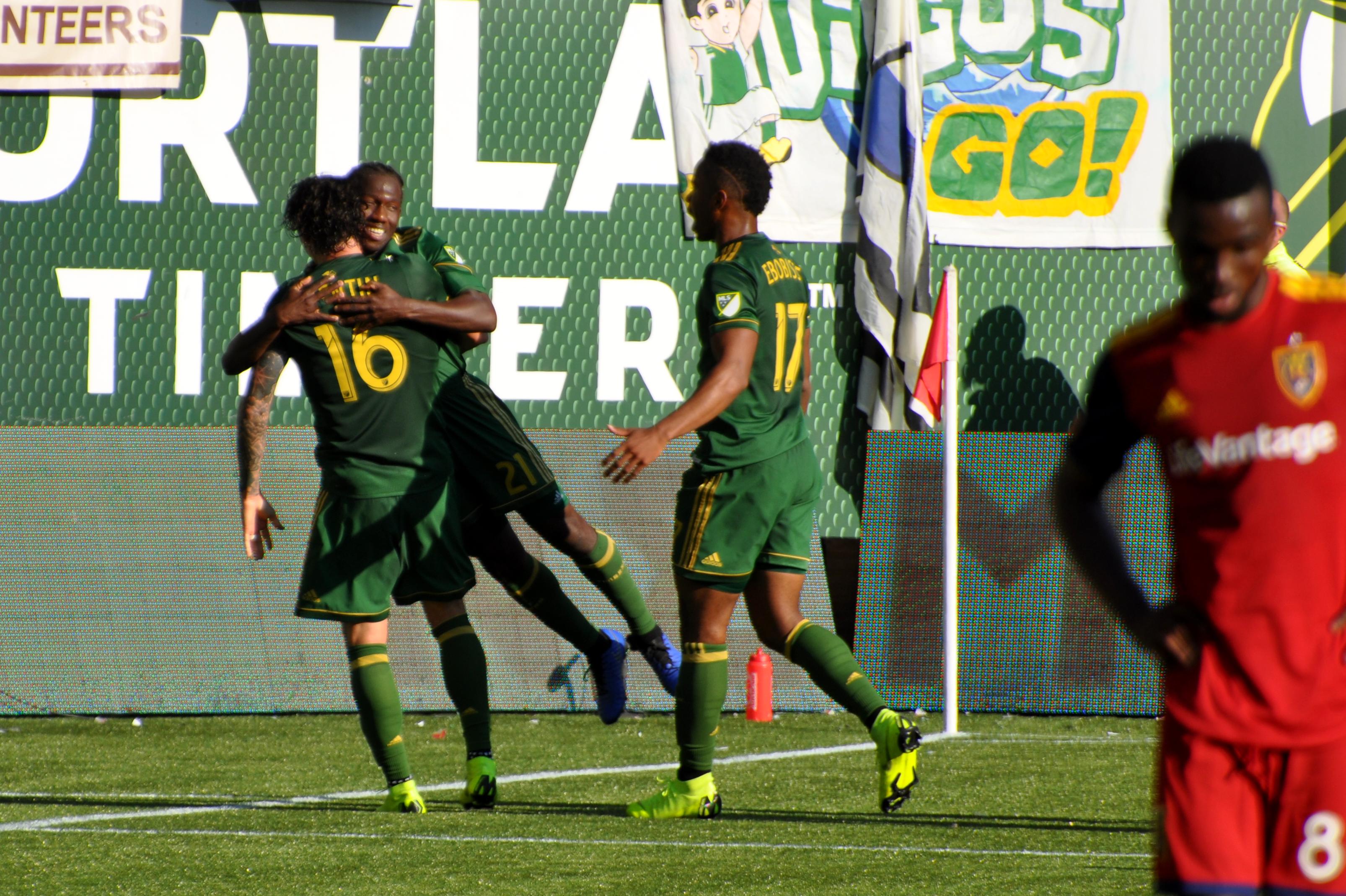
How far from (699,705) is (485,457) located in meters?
1.62

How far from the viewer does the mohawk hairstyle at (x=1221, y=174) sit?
2203 mm

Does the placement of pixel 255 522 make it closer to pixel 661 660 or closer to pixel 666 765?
pixel 661 660

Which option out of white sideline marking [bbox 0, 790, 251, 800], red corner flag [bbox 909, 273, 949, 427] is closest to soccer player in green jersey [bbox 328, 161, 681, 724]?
white sideline marking [bbox 0, 790, 251, 800]

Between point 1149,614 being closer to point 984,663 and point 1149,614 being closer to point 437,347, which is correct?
point 437,347

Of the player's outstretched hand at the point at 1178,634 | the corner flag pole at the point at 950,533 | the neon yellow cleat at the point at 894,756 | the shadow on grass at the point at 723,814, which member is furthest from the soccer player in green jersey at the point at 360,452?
the player's outstretched hand at the point at 1178,634

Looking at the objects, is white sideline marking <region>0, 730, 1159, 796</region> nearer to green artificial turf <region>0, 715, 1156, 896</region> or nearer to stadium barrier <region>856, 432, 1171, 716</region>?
green artificial turf <region>0, 715, 1156, 896</region>

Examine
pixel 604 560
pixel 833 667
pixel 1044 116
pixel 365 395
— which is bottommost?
pixel 833 667

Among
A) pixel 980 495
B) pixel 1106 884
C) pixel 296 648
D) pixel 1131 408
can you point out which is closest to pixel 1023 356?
pixel 980 495

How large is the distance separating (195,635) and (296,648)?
564mm

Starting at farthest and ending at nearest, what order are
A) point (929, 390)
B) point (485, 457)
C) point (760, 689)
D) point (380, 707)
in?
point (929, 390) < point (760, 689) < point (485, 457) < point (380, 707)

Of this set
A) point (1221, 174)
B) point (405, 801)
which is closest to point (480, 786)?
point (405, 801)

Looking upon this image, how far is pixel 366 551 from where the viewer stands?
5.18m

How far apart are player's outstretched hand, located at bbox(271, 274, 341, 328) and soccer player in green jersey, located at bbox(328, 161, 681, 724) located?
2.73 ft

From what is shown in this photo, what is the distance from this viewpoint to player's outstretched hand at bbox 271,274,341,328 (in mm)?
5094
